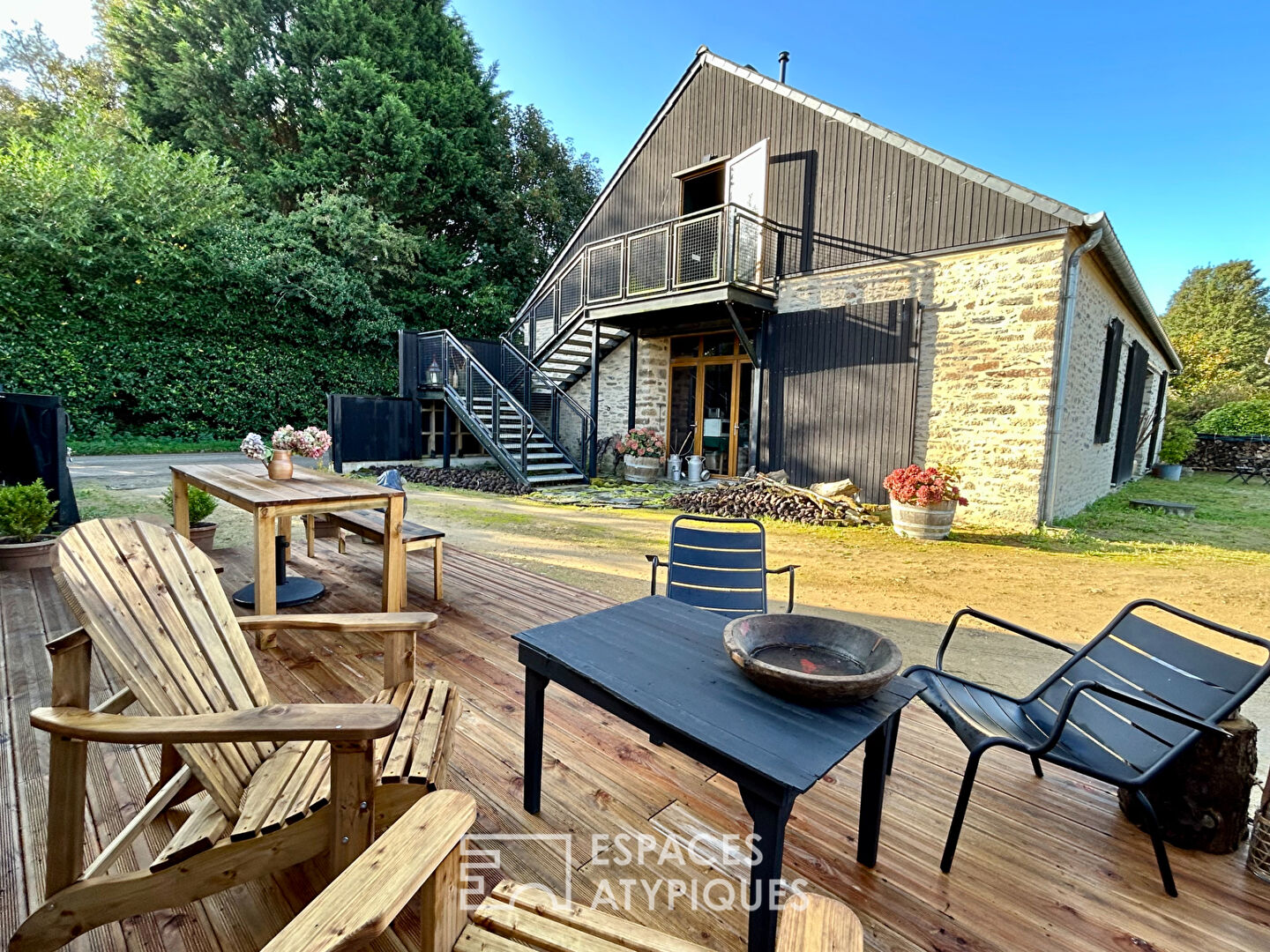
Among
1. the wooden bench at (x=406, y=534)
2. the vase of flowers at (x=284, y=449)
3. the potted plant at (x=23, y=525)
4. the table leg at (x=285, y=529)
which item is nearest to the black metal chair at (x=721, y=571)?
the wooden bench at (x=406, y=534)

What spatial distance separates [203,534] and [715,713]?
456 centimetres

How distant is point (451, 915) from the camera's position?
0.90 meters

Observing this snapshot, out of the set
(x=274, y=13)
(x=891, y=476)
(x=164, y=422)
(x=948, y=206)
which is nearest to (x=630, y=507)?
(x=891, y=476)

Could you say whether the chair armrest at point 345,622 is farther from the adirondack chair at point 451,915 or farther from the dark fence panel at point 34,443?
the dark fence panel at point 34,443

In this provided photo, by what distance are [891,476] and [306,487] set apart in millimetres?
5792

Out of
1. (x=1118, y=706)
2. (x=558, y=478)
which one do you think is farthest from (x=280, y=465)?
(x=558, y=478)

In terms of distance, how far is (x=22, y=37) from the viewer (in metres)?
14.9

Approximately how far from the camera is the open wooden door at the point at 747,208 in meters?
8.08

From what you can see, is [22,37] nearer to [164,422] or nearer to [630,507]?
[164,422]

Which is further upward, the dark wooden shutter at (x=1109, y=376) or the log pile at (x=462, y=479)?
the dark wooden shutter at (x=1109, y=376)

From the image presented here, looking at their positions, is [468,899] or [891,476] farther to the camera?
[891,476]

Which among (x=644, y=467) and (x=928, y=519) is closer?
(x=928, y=519)

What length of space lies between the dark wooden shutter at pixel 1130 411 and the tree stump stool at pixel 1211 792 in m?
10.5

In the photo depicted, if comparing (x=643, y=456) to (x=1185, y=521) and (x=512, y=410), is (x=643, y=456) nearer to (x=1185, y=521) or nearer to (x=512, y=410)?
(x=512, y=410)
